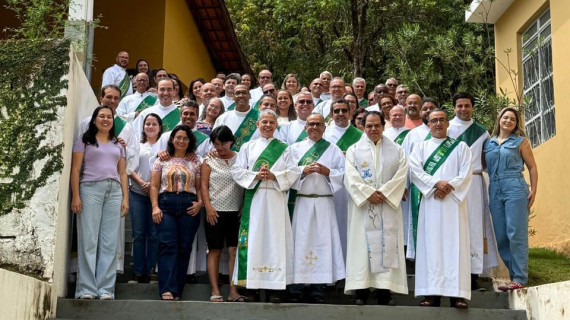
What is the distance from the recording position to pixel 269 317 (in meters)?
7.66

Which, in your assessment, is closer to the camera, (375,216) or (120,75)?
(375,216)

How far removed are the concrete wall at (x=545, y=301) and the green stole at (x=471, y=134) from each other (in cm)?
184

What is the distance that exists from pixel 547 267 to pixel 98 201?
18.0 ft

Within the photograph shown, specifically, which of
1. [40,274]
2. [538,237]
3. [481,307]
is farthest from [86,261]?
[538,237]

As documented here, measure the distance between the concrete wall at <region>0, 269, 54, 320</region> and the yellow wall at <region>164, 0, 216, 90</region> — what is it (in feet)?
34.1

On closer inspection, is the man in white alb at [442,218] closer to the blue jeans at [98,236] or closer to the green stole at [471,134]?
the green stole at [471,134]

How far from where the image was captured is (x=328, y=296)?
8.85 metres

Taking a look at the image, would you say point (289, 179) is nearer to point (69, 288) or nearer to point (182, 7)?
point (69, 288)

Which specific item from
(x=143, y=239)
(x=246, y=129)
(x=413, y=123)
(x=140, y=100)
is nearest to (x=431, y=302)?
(x=143, y=239)

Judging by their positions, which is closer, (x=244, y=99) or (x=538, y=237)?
(x=244, y=99)

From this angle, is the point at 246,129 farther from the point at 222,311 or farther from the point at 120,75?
the point at 120,75

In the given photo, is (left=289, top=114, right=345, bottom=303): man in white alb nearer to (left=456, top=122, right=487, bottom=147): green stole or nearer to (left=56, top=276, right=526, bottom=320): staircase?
(left=56, top=276, right=526, bottom=320): staircase

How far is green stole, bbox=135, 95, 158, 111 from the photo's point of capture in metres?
12.3

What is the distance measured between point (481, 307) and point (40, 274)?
4.33 meters
